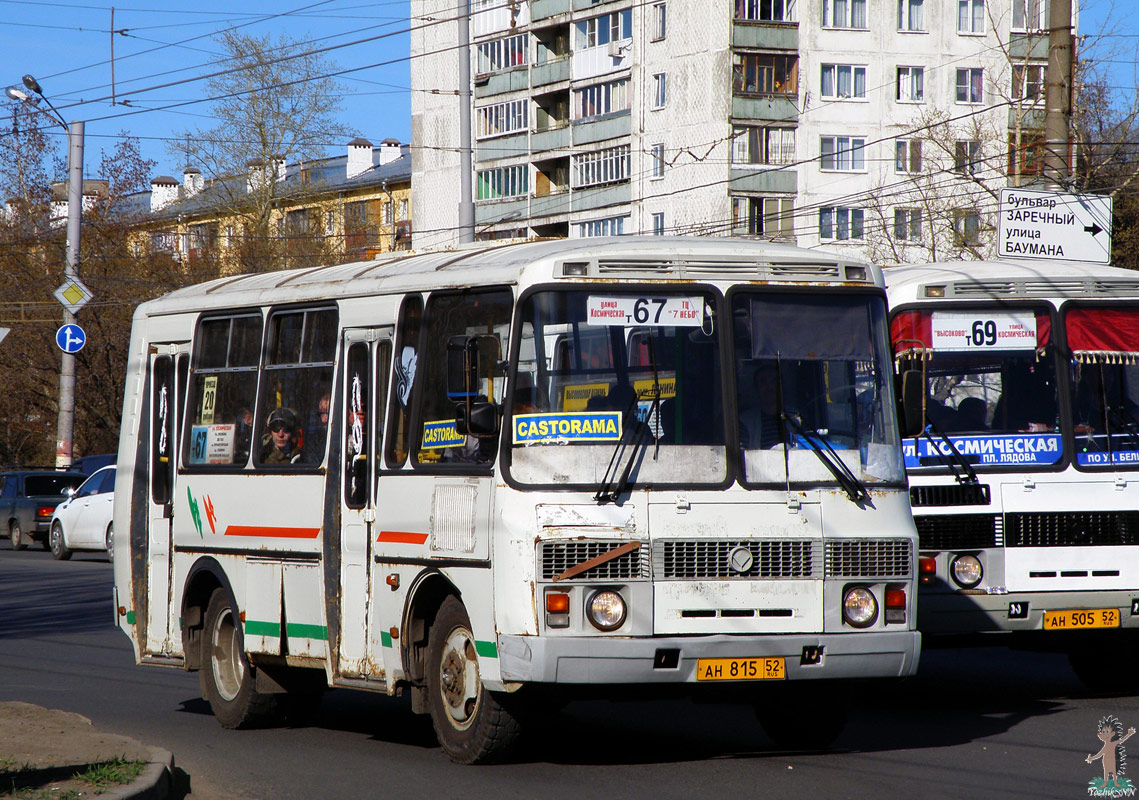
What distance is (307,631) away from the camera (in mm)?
10414

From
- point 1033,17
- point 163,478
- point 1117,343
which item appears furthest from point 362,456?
point 1033,17

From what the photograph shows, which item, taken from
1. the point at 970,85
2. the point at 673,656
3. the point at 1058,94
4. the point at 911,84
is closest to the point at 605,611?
the point at 673,656

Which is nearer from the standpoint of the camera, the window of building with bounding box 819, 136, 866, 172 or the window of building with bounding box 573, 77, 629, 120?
the window of building with bounding box 819, 136, 866, 172

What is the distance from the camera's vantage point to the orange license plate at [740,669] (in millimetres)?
Result: 8469

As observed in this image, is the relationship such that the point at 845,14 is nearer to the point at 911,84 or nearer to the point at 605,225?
the point at 911,84

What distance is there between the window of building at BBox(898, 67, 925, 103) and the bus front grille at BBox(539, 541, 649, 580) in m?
58.8

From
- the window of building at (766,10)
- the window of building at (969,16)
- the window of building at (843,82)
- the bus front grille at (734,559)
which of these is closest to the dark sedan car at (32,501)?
the bus front grille at (734,559)

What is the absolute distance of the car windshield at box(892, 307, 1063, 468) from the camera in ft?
37.8

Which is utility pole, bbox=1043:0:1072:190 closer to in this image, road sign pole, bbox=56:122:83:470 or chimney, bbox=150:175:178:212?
road sign pole, bbox=56:122:83:470

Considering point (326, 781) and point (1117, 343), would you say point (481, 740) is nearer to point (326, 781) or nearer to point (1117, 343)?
point (326, 781)

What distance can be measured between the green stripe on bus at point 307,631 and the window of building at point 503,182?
5999cm

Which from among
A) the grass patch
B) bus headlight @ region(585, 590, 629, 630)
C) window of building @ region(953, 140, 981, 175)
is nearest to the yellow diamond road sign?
window of building @ region(953, 140, 981, 175)

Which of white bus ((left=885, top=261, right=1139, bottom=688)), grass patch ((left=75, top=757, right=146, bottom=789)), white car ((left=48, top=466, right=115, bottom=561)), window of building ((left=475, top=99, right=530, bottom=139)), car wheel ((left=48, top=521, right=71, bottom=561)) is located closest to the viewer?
grass patch ((left=75, top=757, right=146, bottom=789))

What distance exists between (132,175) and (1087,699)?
47.1 meters
